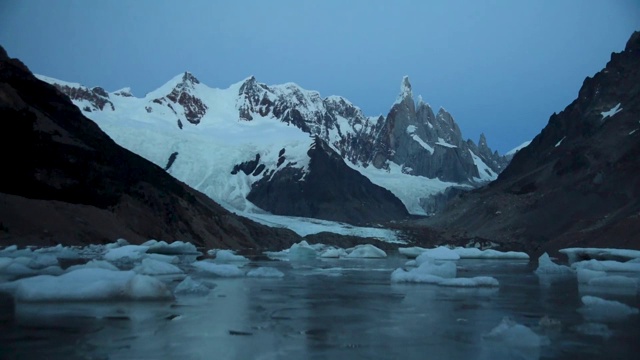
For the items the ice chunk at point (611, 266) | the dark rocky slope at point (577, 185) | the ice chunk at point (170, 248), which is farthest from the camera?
the dark rocky slope at point (577, 185)

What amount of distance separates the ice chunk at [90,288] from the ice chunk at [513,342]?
6039 mm

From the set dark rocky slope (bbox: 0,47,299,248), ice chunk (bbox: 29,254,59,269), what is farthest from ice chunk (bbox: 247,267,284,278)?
dark rocky slope (bbox: 0,47,299,248)

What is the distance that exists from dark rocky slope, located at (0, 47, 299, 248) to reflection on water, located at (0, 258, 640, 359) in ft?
71.1

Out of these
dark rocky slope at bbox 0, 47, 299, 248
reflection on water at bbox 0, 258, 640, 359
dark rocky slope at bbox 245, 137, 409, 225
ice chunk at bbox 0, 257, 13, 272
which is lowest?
reflection on water at bbox 0, 258, 640, 359

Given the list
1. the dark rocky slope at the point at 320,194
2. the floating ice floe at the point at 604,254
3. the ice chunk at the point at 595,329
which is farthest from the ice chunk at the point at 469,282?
the dark rocky slope at the point at 320,194

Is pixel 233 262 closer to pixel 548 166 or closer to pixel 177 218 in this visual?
pixel 177 218

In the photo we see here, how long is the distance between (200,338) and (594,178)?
66241mm

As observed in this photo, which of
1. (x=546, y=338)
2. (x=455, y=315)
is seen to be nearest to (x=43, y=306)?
(x=455, y=315)

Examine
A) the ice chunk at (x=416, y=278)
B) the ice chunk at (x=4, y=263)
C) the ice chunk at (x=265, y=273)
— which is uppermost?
the ice chunk at (x=416, y=278)

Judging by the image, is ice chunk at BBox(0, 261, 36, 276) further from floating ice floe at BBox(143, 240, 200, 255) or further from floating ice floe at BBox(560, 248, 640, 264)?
floating ice floe at BBox(560, 248, 640, 264)

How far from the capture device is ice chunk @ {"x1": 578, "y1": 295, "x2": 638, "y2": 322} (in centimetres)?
990

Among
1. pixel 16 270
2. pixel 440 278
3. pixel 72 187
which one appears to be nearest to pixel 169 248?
pixel 16 270

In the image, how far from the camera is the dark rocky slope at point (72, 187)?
108 ft

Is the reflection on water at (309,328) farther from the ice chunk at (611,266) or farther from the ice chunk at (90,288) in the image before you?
the ice chunk at (611,266)
